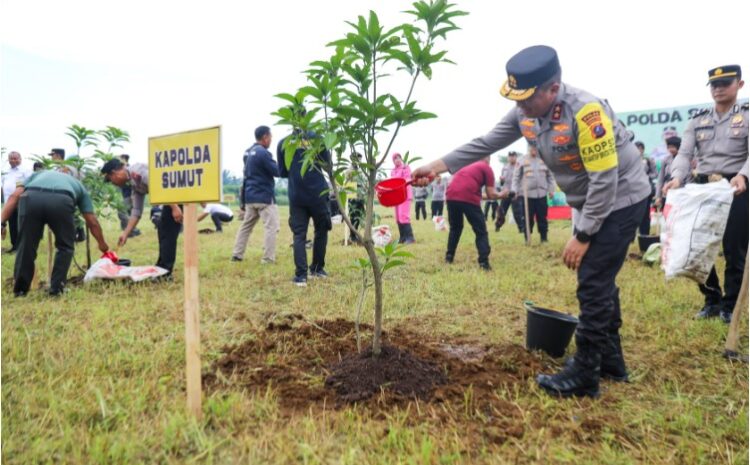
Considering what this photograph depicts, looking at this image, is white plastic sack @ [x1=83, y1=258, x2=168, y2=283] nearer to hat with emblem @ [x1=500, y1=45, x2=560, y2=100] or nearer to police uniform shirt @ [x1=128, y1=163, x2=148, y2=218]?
police uniform shirt @ [x1=128, y1=163, x2=148, y2=218]

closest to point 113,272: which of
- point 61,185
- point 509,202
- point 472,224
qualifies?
point 61,185

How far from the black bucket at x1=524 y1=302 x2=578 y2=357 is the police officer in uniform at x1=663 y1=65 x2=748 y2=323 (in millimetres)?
1728

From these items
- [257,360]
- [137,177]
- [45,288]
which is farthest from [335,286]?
[45,288]

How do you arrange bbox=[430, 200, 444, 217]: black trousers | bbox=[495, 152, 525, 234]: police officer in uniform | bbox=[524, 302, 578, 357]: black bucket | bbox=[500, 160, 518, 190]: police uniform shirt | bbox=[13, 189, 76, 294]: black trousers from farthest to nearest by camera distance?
bbox=[430, 200, 444, 217]: black trousers, bbox=[500, 160, 518, 190]: police uniform shirt, bbox=[495, 152, 525, 234]: police officer in uniform, bbox=[13, 189, 76, 294]: black trousers, bbox=[524, 302, 578, 357]: black bucket

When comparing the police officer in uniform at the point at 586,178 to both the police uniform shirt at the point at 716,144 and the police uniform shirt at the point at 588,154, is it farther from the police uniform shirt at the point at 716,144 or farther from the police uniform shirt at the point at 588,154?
the police uniform shirt at the point at 716,144

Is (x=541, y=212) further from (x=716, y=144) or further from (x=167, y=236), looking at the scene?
(x=167, y=236)

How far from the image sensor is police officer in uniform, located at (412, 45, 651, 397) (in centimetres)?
246

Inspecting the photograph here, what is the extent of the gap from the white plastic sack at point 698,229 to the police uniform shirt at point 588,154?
1.02 metres

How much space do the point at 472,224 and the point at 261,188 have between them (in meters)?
3.27

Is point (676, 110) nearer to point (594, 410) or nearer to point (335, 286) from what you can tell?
point (335, 286)

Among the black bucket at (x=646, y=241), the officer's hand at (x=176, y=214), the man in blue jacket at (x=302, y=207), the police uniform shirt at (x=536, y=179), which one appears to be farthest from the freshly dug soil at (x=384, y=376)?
the police uniform shirt at (x=536, y=179)

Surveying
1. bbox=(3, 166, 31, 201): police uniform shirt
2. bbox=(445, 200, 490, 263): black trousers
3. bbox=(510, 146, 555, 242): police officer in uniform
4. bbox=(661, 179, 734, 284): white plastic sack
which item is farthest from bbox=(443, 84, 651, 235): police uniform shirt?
bbox=(3, 166, 31, 201): police uniform shirt

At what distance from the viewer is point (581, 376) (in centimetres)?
268

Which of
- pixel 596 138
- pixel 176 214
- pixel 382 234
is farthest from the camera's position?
pixel 382 234
